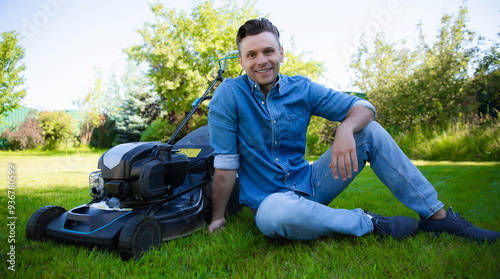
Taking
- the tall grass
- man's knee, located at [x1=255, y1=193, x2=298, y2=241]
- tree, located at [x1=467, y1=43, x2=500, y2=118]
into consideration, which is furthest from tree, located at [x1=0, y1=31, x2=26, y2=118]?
tree, located at [x1=467, y1=43, x2=500, y2=118]

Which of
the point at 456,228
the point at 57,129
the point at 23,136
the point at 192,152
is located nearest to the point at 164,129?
the point at 57,129

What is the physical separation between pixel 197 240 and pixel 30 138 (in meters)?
12.7

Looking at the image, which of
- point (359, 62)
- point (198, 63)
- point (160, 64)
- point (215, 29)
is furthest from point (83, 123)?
point (359, 62)

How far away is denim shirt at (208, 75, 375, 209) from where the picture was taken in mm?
1841

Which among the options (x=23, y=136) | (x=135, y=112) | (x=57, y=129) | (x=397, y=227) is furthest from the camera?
(x=135, y=112)

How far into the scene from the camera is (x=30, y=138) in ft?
39.3

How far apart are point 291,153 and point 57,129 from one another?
13946 mm

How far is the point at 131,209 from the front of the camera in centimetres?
166

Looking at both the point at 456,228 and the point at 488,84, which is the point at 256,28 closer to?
the point at 456,228

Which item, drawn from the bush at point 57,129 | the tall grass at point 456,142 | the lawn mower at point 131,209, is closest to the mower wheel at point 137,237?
the lawn mower at point 131,209

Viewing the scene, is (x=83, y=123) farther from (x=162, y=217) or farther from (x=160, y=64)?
(x=162, y=217)

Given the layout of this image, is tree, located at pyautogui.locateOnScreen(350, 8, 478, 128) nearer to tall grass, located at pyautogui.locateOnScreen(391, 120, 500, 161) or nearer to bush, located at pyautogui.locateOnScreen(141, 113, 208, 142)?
tall grass, located at pyautogui.locateOnScreen(391, 120, 500, 161)

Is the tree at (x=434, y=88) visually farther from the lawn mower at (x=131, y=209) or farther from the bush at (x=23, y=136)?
the bush at (x=23, y=136)

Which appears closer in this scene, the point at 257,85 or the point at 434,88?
the point at 257,85
